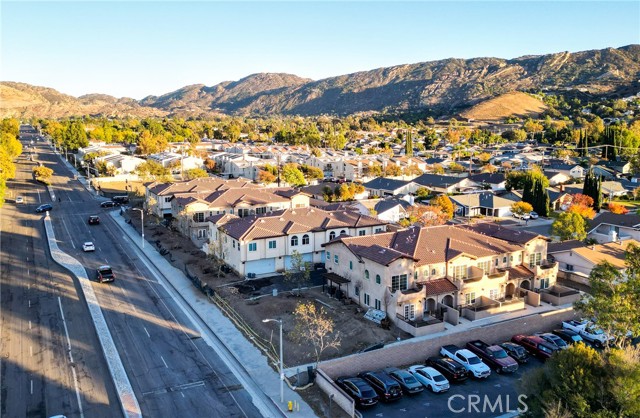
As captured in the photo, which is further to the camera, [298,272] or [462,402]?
[298,272]

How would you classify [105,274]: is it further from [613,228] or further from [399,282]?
[613,228]

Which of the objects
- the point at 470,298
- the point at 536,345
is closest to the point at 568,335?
the point at 536,345

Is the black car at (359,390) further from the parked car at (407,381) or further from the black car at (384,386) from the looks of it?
the parked car at (407,381)

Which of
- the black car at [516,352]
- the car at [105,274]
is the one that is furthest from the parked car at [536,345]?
Result: the car at [105,274]

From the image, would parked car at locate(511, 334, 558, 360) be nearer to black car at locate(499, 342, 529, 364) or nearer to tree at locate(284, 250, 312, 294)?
black car at locate(499, 342, 529, 364)

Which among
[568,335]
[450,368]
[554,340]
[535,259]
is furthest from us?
[535,259]

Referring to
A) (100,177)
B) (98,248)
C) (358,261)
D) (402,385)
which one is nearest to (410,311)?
(358,261)

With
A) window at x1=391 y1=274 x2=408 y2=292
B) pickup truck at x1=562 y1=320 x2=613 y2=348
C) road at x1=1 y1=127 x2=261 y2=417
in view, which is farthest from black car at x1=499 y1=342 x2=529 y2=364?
road at x1=1 y1=127 x2=261 y2=417
